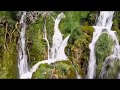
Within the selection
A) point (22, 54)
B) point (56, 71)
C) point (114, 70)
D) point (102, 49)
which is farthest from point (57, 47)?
point (114, 70)

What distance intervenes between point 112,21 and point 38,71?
1193 mm

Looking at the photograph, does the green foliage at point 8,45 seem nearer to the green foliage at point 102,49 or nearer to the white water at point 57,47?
the white water at point 57,47

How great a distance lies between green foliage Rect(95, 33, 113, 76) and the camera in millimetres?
3438

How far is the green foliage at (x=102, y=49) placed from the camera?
3438 mm

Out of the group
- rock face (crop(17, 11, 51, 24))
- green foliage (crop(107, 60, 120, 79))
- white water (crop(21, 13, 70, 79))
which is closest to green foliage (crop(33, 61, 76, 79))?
white water (crop(21, 13, 70, 79))

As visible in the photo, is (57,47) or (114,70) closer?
(114,70)

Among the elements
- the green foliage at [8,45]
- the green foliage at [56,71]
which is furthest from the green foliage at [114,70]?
the green foliage at [8,45]

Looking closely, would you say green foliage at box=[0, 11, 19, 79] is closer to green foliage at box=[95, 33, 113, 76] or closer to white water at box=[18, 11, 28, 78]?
white water at box=[18, 11, 28, 78]

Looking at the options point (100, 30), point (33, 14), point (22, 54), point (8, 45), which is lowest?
point (22, 54)

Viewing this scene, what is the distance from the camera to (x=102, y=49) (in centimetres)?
346

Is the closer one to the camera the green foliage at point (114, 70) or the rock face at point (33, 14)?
the green foliage at point (114, 70)

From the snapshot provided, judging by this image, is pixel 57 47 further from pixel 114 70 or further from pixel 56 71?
pixel 114 70
